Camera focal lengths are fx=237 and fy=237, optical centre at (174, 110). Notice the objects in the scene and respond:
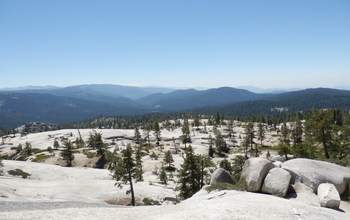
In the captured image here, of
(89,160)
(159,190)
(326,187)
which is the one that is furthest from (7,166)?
(326,187)

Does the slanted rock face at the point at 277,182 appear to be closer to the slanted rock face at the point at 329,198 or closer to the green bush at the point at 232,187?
the green bush at the point at 232,187

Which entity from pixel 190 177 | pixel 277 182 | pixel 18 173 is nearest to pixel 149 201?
pixel 190 177

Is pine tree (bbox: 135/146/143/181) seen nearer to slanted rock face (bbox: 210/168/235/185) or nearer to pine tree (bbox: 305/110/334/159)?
slanted rock face (bbox: 210/168/235/185)

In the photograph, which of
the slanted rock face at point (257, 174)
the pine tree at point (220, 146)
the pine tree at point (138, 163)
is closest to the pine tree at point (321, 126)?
the slanted rock face at point (257, 174)

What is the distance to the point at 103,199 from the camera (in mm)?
49688

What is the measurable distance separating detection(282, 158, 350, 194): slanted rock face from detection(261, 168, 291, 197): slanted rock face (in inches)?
90.5

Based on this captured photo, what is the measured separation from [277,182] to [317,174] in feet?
20.0

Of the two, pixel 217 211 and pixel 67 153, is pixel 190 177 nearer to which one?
pixel 217 211

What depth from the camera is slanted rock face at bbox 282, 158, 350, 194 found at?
27047 millimetres

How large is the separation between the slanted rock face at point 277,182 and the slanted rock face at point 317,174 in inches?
90.5

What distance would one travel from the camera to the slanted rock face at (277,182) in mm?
24734

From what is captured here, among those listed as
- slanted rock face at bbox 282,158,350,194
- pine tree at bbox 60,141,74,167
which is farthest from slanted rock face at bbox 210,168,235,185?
pine tree at bbox 60,141,74,167

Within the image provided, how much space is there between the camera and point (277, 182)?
83.3 feet

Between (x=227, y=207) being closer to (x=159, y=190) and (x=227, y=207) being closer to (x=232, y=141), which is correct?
(x=159, y=190)
